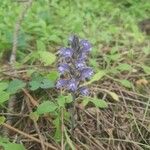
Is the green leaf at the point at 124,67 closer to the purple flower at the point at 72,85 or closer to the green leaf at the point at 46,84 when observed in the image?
the green leaf at the point at 46,84

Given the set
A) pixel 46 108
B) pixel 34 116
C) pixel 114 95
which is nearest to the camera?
pixel 46 108

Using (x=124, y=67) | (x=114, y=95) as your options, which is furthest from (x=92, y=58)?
(x=114, y=95)

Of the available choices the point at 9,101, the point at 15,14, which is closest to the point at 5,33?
the point at 15,14

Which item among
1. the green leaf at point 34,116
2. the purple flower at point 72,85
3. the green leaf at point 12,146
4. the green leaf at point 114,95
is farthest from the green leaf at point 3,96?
the green leaf at point 114,95

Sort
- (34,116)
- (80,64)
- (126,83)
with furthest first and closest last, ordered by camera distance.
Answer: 1. (126,83)
2. (34,116)
3. (80,64)

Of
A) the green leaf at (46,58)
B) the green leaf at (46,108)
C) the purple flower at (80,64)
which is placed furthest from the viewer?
the green leaf at (46,58)

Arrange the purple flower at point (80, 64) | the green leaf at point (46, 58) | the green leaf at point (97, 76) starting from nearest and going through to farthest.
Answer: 1. the purple flower at point (80, 64)
2. the green leaf at point (97, 76)
3. the green leaf at point (46, 58)

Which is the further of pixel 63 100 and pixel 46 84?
pixel 46 84

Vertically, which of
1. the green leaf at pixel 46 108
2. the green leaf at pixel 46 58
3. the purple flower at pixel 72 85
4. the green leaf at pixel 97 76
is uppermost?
the green leaf at pixel 46 58

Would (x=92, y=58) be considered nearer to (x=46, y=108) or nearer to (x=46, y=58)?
(x=46, y=58)
